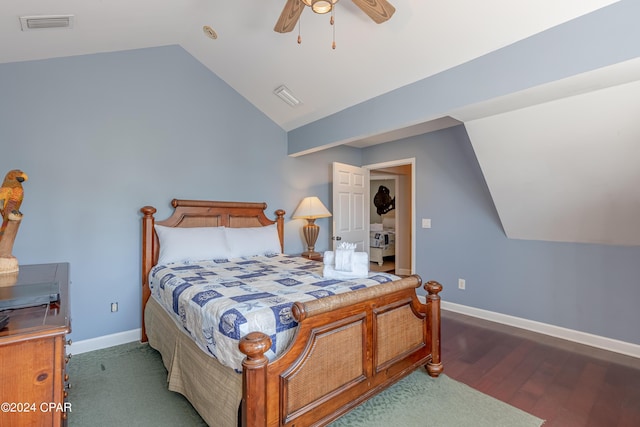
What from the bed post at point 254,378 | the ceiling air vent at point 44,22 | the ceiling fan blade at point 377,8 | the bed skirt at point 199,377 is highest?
the ceiling air vent at point 44,22

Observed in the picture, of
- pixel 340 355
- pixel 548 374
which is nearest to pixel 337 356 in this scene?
pixel 340 355

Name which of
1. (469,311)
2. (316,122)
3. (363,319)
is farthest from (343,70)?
(469,311)

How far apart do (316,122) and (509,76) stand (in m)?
2.11

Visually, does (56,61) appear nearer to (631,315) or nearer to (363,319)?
(363,319)

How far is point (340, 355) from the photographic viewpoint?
1.68 meters

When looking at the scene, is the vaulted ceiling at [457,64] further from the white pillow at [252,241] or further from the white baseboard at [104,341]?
the white baseboard at [104,341]

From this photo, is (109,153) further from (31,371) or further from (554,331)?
(554,331)

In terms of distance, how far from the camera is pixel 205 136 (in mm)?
3465

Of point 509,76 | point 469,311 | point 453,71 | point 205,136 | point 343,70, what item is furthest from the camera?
point 469,311

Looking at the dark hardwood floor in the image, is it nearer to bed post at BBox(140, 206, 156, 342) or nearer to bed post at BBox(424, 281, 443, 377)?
bed post at BBox(424, 281, 443, 377)

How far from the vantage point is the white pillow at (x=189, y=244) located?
2912 millimetres

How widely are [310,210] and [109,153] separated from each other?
227cm

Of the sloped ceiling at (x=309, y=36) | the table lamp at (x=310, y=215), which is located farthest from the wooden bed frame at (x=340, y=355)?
the table lamp at (x=310, y=215)

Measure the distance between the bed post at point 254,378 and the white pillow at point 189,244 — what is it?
1.90m
